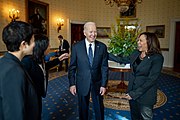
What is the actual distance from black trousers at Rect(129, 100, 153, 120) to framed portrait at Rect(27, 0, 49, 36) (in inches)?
223

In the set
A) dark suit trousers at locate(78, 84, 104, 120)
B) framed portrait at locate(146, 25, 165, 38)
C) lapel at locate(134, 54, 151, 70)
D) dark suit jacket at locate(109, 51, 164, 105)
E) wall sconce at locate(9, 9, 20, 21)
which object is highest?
wall sconce at locate(9, 9, 20, 21)

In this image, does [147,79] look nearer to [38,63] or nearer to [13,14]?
[38,63]

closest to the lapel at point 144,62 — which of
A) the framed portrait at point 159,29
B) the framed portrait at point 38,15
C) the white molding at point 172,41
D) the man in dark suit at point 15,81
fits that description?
the man in dark suit at point 15,81

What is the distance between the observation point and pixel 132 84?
7.61 ft

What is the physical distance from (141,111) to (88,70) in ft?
3.00

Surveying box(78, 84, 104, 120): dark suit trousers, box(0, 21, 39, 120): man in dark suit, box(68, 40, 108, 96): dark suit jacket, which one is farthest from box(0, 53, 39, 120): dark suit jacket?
box(78, 84, 104, 120): dark suit trousers

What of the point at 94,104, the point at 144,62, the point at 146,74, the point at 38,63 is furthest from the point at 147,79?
the point at 38,63

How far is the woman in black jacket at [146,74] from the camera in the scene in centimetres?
210

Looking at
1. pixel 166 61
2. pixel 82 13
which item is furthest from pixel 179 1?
pixel 82 13

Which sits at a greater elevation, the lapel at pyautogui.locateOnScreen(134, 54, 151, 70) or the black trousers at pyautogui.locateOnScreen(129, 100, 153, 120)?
the lapel at pyautogui.locateOnScreen(134, 54, 151, 70)

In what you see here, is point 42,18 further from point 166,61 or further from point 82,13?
point 166,61

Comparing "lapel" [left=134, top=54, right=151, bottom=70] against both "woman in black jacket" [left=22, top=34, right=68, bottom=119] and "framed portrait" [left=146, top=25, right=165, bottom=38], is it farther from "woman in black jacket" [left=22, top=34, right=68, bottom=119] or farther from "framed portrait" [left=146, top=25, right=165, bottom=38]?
"framed portrait" [left=146, top=25, right=165, bottom=38]

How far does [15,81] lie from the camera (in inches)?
43.7

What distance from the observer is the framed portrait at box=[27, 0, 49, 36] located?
721cm
